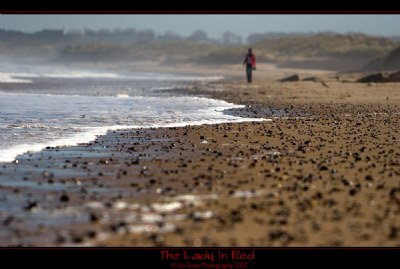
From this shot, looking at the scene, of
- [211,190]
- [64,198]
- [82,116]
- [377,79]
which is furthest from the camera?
[377,79]

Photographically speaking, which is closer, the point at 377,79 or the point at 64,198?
the point at 64,198

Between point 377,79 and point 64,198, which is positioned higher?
point 64,198

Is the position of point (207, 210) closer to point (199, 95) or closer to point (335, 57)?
point (199, 95)

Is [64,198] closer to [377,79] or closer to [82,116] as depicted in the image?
[82,116]

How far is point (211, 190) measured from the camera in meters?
9.74

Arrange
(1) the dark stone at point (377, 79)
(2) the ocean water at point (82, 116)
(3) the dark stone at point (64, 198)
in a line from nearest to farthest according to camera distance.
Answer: (3) the dark stone at point (64, 198)
(2) the ocean water at point (82, 116)
(1) the dark stone at point (377, 79)

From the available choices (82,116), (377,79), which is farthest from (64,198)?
(377,79)

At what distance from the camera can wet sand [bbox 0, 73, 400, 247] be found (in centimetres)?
747

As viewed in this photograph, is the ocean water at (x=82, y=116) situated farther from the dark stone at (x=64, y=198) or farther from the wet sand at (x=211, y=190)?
the dark stone at (x=64, y=198)

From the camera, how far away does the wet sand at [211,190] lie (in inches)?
294

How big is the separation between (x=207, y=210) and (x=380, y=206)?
81.1 inches

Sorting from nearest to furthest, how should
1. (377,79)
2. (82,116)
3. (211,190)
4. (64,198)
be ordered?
(64,198) < (211,190) < (82,116) < (377,79)

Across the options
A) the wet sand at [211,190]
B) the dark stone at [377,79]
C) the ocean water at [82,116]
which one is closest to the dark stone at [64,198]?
the wet sand at [211,190]

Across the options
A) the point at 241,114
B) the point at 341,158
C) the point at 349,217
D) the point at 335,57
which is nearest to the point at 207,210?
the point at 349,217
